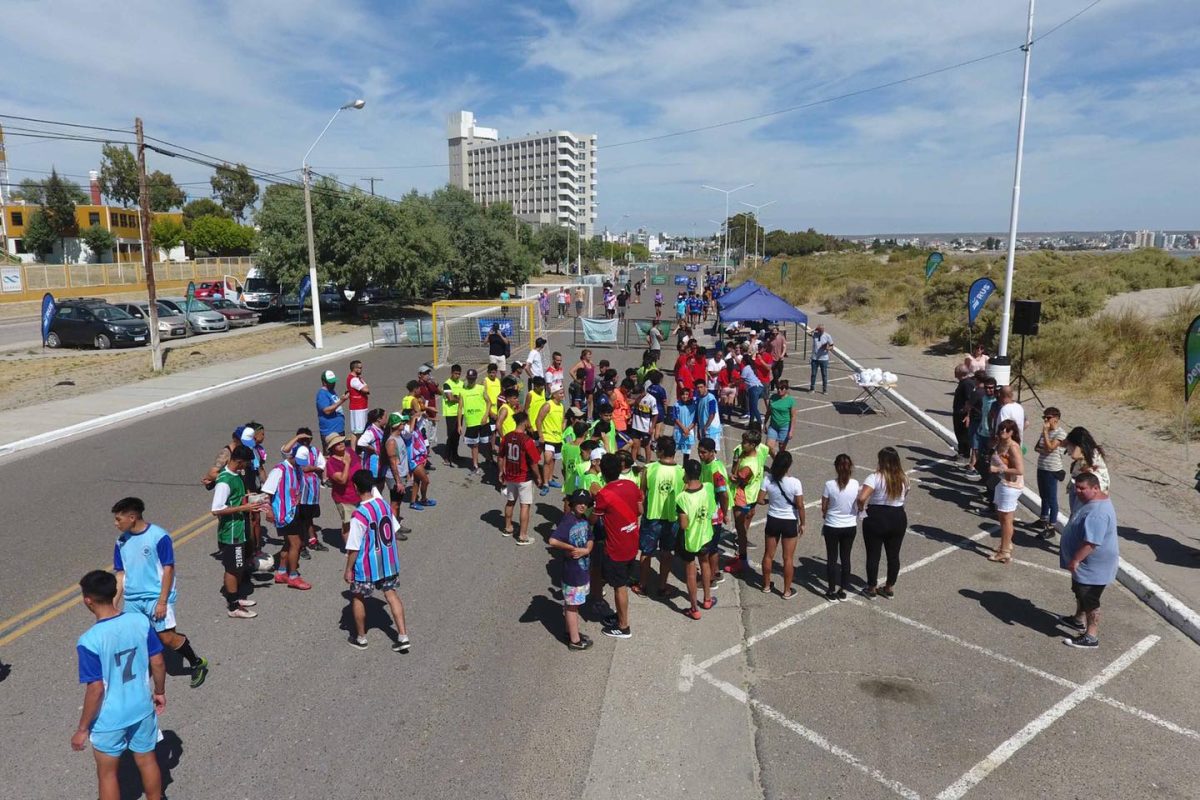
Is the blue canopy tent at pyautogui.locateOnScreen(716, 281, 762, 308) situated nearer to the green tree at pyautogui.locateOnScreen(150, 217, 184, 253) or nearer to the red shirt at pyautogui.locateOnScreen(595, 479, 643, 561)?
the red shirt at pyautogui.locateOnScreen(595, 479, 643, 561)

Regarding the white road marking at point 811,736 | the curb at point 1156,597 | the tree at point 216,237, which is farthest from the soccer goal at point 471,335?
the tree at point 216,237

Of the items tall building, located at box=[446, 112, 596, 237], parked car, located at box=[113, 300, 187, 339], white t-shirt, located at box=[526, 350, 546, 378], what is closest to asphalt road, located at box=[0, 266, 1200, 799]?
white t-shirt, located at box=[526, 350, 546, 378]

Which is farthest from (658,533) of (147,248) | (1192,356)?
(147,248)

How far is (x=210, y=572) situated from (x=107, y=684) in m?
4.17

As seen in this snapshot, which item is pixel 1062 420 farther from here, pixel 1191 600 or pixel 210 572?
pixel 210 572

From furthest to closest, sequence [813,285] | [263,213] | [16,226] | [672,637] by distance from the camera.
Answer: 1. [16,226]
2. [813,285]
3. [263,213]
4. [672,637]

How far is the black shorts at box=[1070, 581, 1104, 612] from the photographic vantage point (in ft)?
21.2

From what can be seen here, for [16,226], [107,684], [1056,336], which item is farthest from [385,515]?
[16,226]

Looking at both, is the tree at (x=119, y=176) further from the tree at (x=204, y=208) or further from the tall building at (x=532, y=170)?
the tall building at (x=532, y=170)

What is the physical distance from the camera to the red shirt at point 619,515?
643cm

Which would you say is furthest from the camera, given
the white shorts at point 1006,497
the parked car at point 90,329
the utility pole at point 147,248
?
the parked car at point 90,329

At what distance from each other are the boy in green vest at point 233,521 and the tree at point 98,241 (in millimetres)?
79483

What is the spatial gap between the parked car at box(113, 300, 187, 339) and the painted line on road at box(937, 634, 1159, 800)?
30669 mm

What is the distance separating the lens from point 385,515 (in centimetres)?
605
